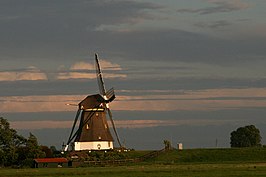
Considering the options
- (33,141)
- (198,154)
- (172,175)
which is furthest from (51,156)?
(172,175)

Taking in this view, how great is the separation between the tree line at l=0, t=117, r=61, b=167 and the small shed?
2748mm

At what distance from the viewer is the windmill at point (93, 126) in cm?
11375

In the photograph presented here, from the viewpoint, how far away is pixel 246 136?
488 feet

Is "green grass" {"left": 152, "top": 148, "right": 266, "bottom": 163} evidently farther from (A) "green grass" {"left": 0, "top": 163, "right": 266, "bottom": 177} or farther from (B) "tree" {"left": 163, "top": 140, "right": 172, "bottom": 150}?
(A) "green grass" {"left": 0, "top": 163, "right": 266, "bottom": 177}

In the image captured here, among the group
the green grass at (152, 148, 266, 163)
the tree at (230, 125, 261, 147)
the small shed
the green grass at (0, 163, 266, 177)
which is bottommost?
the green grass at (0, 163, 266, 177)

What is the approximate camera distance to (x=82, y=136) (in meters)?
114

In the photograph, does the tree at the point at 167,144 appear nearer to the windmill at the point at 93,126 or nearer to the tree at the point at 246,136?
the windmill at the point at 93,126

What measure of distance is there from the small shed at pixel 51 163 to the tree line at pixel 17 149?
9.01 feet

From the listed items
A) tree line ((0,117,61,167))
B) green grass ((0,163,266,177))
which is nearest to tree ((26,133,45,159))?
tree line ((0,117,61,167))

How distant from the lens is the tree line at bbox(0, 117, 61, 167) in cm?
10150

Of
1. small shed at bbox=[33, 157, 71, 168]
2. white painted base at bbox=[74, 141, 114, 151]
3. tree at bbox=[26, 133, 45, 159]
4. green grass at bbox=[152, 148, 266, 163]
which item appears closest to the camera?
small shed at bbox=[33, 157, 71, 168]

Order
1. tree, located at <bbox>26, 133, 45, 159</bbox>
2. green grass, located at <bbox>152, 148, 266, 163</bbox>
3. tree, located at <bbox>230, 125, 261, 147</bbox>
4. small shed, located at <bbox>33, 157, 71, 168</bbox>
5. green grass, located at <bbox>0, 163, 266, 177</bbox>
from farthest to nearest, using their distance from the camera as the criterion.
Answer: tree, located at <bbox>230, 125, 261, 147</bbox>, tree, located at <bbox>26, 133, 45, 159</bbox>, green grass, located at <bbox>152, 148, 266, 163</bbox>, small shed, located at <bbox>33, 157, 71, 168</bbox>, green grass, located at <bbox>0, 163, 266, 177</bbox>

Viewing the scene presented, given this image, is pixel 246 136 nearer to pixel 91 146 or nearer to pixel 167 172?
pixel 91 146

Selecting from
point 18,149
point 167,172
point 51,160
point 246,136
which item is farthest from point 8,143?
point 246,136
